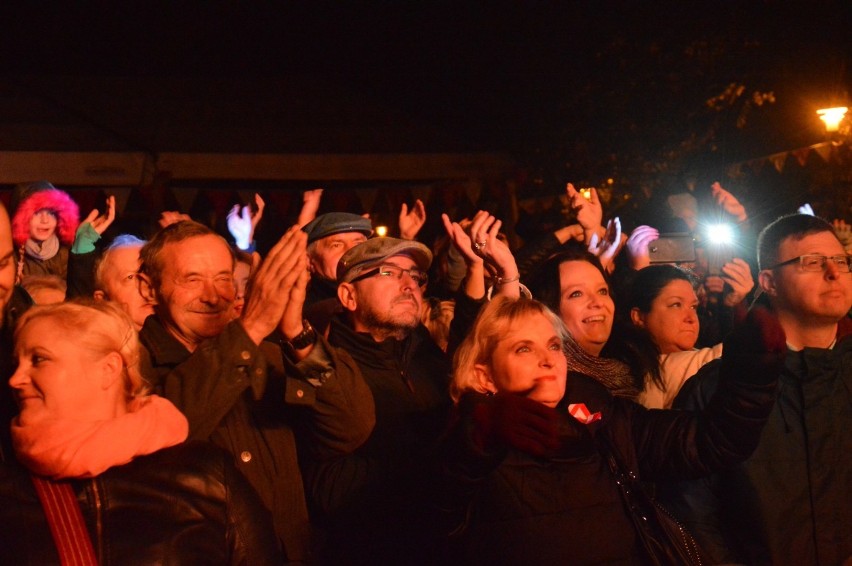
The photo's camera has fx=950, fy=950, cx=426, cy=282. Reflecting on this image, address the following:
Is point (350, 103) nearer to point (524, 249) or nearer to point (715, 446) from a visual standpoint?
point (524, 249)

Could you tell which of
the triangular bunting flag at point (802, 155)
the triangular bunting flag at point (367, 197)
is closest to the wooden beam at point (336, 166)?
the triangular bunting flag at point (367, 197)

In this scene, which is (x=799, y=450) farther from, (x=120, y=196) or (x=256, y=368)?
(x=120, y=196)

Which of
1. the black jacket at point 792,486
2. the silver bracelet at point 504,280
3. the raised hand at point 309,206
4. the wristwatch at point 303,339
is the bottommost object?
the black jacket at point 792,486

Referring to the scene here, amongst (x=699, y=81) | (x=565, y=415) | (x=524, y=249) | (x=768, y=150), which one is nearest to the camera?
(x=565, y=415)

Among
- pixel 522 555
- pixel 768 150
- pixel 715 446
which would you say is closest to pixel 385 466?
pixel 522 555

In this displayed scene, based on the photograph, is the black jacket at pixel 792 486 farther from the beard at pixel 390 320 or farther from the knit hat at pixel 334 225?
the knit hat at pixel 334 225

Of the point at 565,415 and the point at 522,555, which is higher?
the point at 565,415

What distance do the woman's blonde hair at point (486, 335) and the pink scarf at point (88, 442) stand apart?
968 millimetres

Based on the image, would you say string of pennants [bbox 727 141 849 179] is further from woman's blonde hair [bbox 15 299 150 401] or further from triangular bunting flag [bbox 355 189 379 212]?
woman's blonde hair [bbox 15 299 150 401]

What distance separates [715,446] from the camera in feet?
10.3

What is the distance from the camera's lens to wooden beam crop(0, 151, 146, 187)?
29.6 ft

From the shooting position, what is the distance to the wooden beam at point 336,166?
1005 cm

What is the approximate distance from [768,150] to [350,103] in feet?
18.0

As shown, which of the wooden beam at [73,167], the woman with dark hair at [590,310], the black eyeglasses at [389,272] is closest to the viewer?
the black eyeglasses at [389,272]
